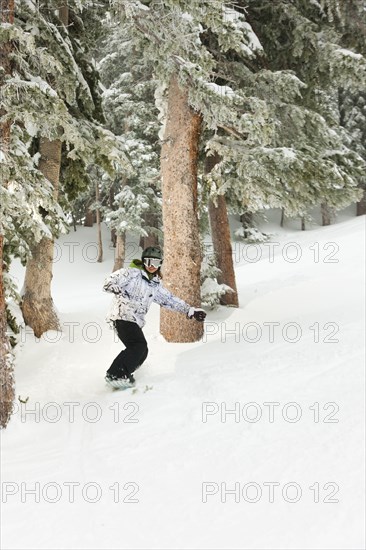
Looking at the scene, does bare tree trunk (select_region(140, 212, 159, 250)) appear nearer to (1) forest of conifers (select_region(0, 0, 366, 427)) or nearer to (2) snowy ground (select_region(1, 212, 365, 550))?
(1) forest of conifers (select_region(0, 0, 366, 427))

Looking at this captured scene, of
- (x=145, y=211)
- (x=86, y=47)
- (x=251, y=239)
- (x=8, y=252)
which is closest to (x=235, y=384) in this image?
(x=8, y=252)

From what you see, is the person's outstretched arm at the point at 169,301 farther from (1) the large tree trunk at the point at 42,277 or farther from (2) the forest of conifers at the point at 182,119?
(1) the large tree trunk at the point at 42,277

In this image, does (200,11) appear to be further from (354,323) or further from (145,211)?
(145,211)

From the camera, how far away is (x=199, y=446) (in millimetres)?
4406

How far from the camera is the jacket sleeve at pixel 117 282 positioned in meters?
5.94

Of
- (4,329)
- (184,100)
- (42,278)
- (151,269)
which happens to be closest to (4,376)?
(4,329)

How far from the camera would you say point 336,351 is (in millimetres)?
6035

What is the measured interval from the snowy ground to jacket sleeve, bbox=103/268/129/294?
4.29ft

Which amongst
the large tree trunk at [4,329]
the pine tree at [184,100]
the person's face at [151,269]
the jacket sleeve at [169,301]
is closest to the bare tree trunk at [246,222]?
the pine tree at [184,100]

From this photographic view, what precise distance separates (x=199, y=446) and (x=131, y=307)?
7.36 ft

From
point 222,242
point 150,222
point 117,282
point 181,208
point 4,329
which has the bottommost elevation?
point 150,222

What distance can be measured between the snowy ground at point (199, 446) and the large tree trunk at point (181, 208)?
0.67 meters

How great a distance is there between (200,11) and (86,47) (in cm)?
454

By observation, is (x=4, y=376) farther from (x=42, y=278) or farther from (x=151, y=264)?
(x=42, y=278)
